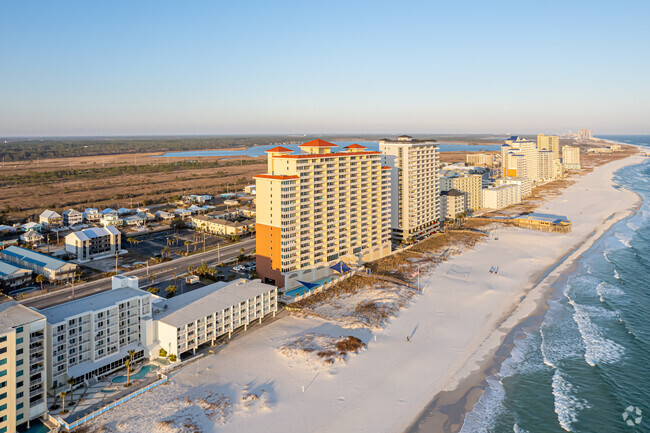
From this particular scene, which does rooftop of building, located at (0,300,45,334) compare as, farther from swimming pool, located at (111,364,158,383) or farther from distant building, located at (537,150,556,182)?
distant building, located at (537,150,556,182)

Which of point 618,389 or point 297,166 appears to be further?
point 297,166

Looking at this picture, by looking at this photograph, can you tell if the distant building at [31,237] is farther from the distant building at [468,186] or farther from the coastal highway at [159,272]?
the distant building at [468,186]

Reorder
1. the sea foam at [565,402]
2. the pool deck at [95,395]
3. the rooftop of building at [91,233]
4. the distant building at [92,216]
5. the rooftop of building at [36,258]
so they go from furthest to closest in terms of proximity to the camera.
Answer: the distant building at [92,216] → the rooftop of building at [91,233] → the rooftop of building at [36,258] → the sea foam at [565,402] → the pool deck at [95,395]

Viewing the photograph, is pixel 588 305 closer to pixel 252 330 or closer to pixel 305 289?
pixel 305 289

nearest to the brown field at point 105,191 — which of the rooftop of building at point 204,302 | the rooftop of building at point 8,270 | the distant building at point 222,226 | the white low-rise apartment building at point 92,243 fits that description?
the distant building at point 222,226

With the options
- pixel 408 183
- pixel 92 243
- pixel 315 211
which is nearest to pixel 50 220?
pixel 92 243

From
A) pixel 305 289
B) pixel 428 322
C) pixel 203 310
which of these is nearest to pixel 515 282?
pixel 428 322

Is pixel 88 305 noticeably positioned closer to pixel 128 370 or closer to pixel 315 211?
pixel 128 370
